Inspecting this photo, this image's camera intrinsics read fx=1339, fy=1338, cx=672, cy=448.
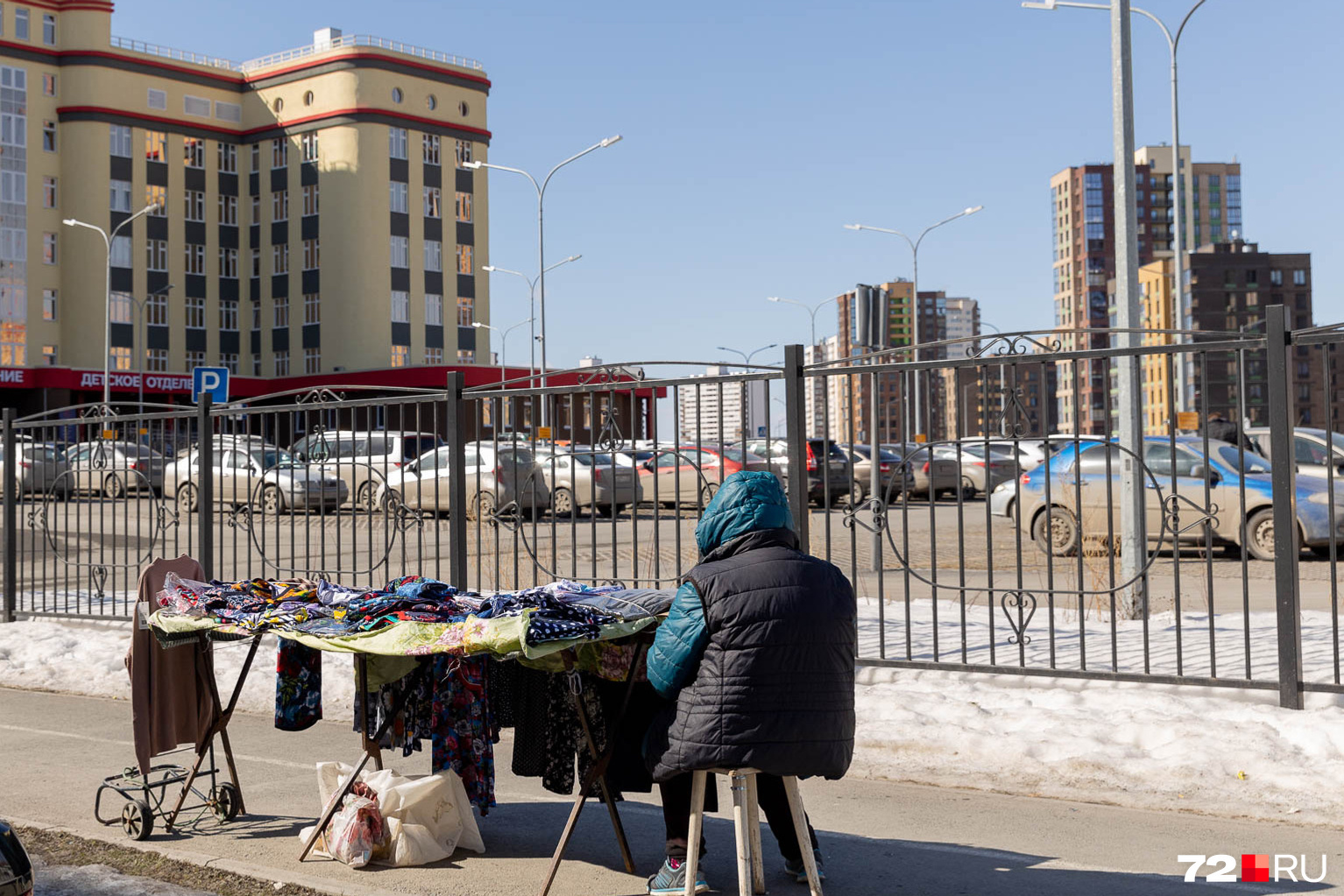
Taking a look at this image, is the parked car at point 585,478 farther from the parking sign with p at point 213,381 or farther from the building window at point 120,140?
the building window at point 120,140

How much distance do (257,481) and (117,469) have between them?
177 cm

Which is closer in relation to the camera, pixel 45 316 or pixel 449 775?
pixel 449 775

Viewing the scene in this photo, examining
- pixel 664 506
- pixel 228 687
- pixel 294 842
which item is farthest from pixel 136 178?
pixel 294 842

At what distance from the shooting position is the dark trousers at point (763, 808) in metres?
5.30

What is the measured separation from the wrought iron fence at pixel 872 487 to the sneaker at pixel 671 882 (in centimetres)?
312

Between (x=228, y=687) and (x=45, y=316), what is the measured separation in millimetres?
63212

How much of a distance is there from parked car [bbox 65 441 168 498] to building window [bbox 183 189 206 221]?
63022 mm

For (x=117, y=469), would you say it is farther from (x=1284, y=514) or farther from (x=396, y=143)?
(x=396, y=143)

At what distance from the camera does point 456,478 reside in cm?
988

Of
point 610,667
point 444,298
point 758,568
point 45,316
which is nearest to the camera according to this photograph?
point 758,568

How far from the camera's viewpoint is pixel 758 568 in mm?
4711

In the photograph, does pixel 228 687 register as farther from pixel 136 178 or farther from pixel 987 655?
pixel 136 178

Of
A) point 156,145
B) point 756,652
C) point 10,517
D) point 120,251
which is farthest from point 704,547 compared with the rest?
point 156,145

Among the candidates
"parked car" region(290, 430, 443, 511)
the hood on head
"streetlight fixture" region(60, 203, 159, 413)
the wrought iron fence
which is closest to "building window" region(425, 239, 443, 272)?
"streetlight fixture" region(60, 203, 159, 413)
